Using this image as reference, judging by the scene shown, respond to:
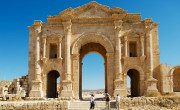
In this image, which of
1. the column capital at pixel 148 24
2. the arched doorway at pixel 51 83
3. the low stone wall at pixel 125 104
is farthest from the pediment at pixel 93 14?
the low stone wall at pixel 125 104

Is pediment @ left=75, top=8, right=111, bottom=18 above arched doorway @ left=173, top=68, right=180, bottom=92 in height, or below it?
above

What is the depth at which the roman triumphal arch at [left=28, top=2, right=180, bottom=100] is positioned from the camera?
794 inches

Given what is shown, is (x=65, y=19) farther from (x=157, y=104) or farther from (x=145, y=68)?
(x=157, y=104)

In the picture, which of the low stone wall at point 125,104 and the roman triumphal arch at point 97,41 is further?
the roman triumphal arch at point 97,41

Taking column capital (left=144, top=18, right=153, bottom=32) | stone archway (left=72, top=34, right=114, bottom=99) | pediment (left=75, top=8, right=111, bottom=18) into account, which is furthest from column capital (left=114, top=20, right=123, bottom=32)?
column capital (left=144, top=18, right=153, bottom=32)

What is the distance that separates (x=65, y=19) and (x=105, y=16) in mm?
4371

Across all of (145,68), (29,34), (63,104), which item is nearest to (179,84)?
(145,68)

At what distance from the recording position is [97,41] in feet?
69.5

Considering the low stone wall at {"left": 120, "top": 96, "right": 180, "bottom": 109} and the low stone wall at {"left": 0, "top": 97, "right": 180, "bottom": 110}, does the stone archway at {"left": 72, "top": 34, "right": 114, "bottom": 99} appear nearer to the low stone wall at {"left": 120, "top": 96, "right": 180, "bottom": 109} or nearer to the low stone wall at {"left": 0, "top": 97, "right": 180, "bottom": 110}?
the low stone wall at {"left": 0, "top": 97, "right": 180, "bottom": 110}

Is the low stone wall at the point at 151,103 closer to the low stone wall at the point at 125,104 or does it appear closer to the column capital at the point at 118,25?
the low stone wall at the point at 125,104

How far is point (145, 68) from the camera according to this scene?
20.5m

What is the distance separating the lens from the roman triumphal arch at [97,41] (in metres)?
20.2

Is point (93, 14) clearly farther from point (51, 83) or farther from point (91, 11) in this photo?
point (51, 83)

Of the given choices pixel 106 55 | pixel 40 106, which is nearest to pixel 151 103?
pixel 106 55
